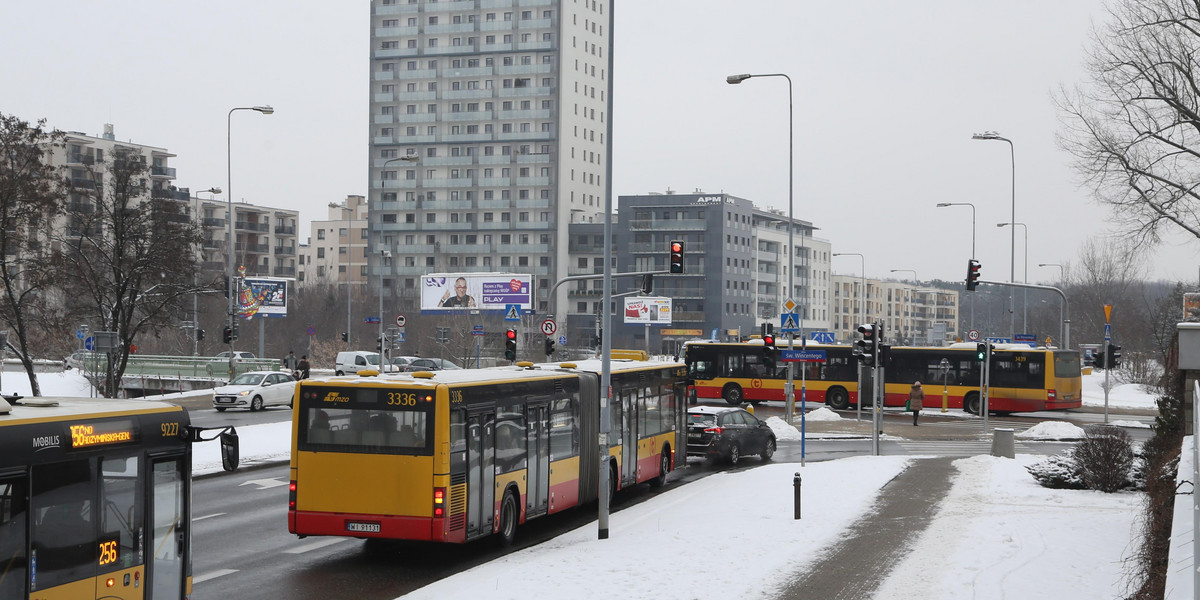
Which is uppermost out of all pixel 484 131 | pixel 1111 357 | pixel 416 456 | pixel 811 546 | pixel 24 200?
pixel 484 131

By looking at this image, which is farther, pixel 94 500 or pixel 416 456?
pixel 416 456

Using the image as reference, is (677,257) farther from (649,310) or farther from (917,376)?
(649,310)

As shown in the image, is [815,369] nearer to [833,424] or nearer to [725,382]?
[725,382]

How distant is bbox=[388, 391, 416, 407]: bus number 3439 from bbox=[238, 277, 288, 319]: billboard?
190 ft

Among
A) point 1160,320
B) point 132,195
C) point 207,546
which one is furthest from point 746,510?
point 1160,320

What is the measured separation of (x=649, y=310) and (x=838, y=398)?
173 feet

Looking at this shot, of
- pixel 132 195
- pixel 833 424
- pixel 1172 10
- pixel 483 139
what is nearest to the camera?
pixel 1172 10

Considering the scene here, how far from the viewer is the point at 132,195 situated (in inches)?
1297

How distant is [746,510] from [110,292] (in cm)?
2342

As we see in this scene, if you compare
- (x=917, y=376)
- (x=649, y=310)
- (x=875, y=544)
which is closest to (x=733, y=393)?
(x=917, y=376)

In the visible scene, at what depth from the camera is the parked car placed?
27.6 meters

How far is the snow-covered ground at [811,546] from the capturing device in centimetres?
1223

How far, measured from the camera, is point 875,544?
Result: 593 inches

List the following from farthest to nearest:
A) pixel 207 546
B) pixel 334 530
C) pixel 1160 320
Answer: pixel 1160 320
pixel 207 546
pixel 334 530
